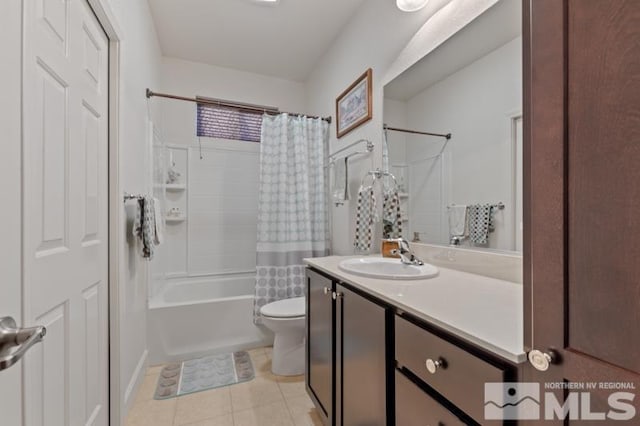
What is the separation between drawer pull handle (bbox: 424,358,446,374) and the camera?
0.72 meters

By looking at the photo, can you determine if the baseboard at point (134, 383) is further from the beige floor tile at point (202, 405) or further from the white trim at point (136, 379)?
the beige floor tile at point (202, 405)

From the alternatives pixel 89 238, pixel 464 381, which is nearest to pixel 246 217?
pixel 89 238

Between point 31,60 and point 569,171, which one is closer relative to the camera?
point 569,171

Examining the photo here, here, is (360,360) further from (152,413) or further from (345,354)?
(152,413)

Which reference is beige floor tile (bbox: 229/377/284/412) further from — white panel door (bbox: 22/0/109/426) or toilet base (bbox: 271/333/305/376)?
white panel door (bbox: 22/0/109/426)

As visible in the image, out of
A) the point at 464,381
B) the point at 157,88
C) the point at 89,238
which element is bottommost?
the point at 464,381

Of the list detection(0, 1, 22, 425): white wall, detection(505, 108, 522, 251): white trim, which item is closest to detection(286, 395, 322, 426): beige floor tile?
detection(0, 1, 22, 425): white wall

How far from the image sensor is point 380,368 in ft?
3.18

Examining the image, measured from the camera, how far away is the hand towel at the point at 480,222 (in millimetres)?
1250

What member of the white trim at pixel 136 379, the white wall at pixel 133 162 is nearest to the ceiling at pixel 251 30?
the white wall at pixel 133 162

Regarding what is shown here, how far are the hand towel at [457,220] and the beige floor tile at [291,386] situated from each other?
138 centimetres

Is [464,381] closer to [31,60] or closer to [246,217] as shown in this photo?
[31,60]

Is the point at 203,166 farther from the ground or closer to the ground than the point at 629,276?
farther from the ground

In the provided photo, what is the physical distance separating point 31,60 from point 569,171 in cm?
130
